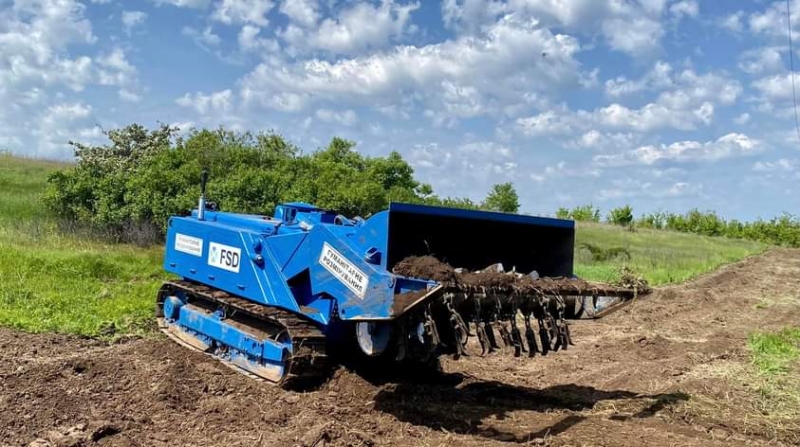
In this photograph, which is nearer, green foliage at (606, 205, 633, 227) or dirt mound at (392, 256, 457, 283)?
dirt mound at (392, 256, 457, 283)

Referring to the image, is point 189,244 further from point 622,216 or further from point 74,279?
point 622,216

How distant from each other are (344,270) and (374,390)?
141 centimetres

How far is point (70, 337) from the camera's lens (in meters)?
9.35

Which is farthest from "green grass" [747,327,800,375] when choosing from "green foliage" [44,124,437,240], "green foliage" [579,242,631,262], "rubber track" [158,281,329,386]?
"green foliage" [579,242,631,262]

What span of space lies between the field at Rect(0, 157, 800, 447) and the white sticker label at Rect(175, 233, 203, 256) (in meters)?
1.13

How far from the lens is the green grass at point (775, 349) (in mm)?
9250

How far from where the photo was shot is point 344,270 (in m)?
6.21

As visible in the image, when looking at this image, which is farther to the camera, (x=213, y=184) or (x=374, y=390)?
(x=213, y=184)

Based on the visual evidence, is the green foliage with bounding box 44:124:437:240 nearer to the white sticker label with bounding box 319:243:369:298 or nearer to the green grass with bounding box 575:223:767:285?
the green grass with bounding box 575:223:767:285

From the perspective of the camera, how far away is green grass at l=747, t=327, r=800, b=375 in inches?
364

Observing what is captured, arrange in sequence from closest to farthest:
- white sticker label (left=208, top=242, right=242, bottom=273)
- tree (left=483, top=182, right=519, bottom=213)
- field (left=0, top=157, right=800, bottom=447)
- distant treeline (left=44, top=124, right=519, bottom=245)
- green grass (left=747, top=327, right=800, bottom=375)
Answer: field (left=0, top=157, right=800, bottom=447) < white sticker label (left=208, top=242, right=242, bottom=273) < green grass (left=747, top=327, right=800, bottom=375) < distant treeline (left=44, top=124, right=519, bottom=245) < tree (left=483, top=182, right=519, bottom=213)

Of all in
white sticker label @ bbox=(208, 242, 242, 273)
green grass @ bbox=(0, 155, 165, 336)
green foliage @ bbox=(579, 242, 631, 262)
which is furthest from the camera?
green foliage @ bbox=(579, 242, 631, 262)

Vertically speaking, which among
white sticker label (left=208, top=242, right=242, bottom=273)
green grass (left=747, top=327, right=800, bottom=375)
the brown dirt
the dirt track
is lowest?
the dirt track

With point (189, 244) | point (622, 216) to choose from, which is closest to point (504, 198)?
point (622, 216)
